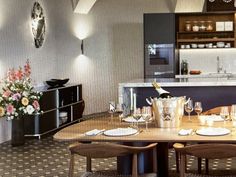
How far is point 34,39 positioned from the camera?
322 inches

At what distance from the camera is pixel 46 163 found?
554cm

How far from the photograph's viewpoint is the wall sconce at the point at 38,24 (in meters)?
8.11

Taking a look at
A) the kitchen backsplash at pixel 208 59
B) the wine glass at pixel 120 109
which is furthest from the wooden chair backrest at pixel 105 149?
the kitchen backsplash at pixel 208 59

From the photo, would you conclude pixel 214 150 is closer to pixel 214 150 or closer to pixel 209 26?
pixel 214 150

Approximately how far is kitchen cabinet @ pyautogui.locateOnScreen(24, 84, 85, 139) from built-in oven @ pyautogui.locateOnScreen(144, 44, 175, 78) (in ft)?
5.52

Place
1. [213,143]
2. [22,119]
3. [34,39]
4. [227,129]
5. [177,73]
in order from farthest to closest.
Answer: [177,73], [34,39], [22,119], [227,129], [213,143]

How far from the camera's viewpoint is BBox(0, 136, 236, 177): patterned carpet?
5.07 m

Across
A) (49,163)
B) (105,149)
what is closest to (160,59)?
(49,163)

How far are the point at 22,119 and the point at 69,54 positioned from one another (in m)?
3.45

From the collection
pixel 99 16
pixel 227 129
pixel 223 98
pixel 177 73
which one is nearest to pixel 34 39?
pixel 99 16

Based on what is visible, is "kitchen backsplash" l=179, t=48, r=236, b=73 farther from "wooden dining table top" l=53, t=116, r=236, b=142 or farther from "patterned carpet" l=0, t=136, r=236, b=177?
"wooden dining table top" l=53, t=116, r=236, b=142

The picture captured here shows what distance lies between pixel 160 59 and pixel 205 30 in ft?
4.22

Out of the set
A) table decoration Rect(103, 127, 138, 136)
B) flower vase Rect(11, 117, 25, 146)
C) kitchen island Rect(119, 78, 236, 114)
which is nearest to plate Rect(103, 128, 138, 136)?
table decoration Rect(103, 127, 138, 136)

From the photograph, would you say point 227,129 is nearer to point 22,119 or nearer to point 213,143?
point 213,143
